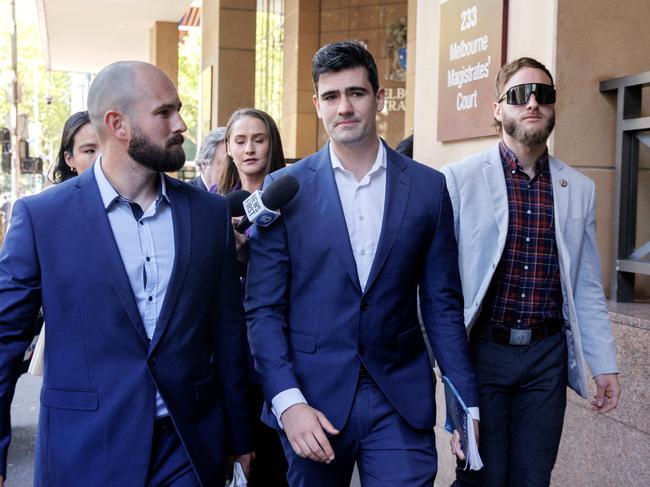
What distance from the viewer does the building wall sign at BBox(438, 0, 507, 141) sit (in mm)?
6344

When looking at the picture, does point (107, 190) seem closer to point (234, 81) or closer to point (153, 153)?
point (153, 153)

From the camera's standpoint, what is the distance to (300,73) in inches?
770

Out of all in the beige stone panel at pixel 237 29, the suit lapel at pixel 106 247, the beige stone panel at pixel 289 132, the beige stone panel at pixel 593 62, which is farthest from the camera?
the beige stone panel at pixel 289 132

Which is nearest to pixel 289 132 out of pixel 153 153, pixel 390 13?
pixel 390 13

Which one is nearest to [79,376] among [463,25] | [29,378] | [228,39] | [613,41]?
[613,41]

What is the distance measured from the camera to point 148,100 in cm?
344

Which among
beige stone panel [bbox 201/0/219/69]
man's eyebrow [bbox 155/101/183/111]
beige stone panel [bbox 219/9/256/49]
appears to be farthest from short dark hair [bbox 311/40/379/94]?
beige stone panel [bbox 219/9/256/49]

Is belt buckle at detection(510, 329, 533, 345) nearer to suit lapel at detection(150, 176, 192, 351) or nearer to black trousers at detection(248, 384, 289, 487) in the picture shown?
black trousers at detection(248, 384, 289, 487)

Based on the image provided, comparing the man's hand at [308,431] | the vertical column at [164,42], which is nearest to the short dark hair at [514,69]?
the man's hand at [308,431]

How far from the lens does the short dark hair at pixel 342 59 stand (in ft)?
12.3

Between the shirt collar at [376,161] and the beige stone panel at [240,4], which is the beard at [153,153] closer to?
the shirt collar at [376,161]

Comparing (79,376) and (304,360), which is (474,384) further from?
(79,376)

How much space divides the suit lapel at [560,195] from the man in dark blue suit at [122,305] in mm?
1700

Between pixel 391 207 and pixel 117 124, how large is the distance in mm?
1087
